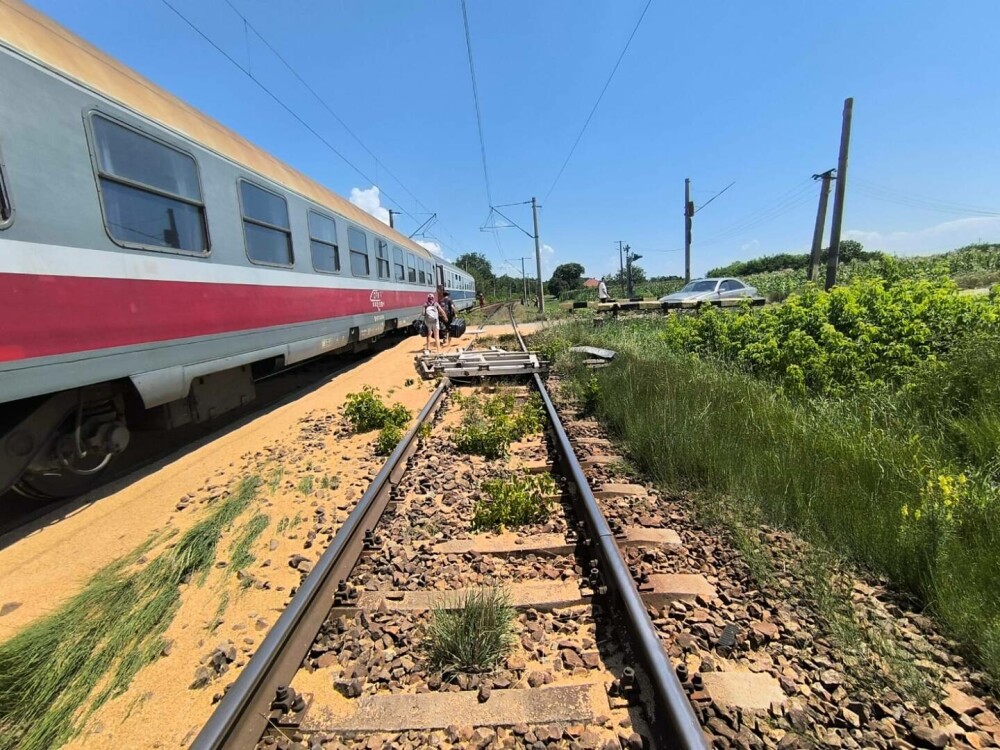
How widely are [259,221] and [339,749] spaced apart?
6.27m

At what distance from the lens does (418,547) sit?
3375mm

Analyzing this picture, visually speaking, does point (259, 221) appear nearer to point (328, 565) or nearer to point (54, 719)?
point (328, 565)

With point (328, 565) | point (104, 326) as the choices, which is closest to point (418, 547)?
point (328, 565)

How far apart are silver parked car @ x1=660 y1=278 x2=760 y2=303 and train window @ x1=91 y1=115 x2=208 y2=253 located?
15.9 m

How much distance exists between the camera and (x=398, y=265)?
14.7 m

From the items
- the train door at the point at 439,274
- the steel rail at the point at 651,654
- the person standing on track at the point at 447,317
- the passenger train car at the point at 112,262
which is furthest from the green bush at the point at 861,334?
the train door at the point at 439,274

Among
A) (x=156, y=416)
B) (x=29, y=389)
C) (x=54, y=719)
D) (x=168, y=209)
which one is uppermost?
(x=168, y=209)

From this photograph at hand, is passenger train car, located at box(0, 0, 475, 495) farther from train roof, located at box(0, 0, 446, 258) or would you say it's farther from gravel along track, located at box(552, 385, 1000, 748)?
gravel along track, located at box(552, 385, 1000, 748)

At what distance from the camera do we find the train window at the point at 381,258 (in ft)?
40.5

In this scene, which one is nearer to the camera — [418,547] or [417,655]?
[417,655]

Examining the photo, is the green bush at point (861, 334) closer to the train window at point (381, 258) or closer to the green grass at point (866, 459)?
the green grass at point (866, 459)

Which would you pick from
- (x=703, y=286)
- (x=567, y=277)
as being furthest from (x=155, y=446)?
(x=567, y=277)

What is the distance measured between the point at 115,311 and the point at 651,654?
4.55m

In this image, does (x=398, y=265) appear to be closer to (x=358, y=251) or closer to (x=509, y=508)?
(x=358, y=251)
